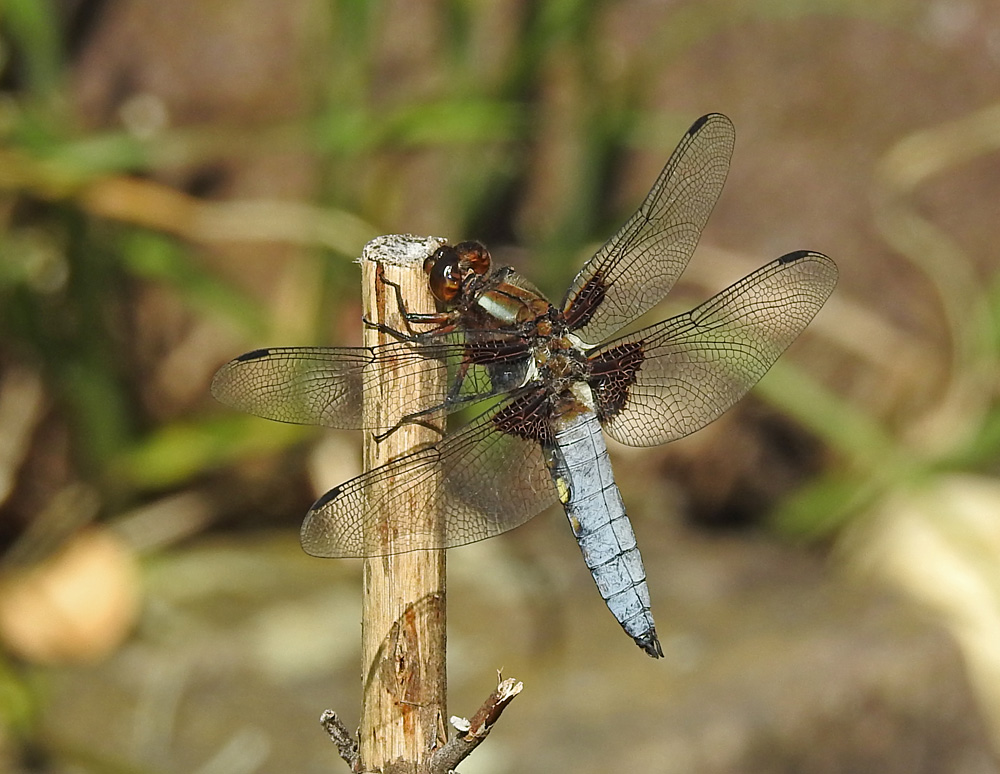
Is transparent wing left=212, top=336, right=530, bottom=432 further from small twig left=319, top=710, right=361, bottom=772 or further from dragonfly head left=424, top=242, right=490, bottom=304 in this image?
small twig left=319, top=710, right=361, bottom=772

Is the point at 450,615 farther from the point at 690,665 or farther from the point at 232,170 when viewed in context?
the point at 232,170

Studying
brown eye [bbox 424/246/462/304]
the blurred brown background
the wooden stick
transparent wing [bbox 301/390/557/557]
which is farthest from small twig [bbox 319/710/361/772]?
the blurred brown background

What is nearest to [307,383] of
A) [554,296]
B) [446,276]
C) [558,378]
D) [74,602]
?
[446,276]

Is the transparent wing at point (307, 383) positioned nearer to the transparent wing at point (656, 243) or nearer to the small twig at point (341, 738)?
the transparent wing at point (656, 243)

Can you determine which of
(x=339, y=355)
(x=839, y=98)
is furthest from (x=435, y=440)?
(x=839, y=98)

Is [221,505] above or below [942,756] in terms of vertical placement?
above
